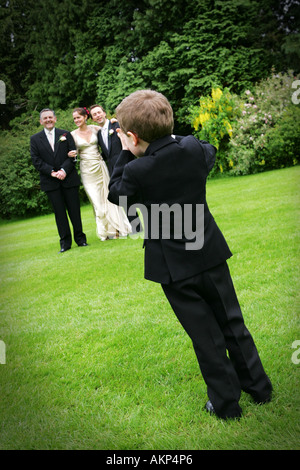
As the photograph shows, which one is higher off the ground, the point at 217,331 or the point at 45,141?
the point at 45,141

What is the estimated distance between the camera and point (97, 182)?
8.09 meters

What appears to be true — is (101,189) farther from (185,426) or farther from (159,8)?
(159,8)

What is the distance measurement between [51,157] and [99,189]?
3.52ft

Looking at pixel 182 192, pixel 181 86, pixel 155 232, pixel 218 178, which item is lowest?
pixel 218 178

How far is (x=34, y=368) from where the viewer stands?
3230 mm

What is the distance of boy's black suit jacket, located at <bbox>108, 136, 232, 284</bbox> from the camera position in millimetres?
2002

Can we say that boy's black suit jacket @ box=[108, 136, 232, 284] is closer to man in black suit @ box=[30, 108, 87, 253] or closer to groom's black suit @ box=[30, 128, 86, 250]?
man in black suit @ box=[30, 108, 87, 253]

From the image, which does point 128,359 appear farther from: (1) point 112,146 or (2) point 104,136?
(2) point 104,136

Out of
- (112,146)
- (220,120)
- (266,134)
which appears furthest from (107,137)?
(220,120)

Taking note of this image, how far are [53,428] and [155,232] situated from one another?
125 centimetres

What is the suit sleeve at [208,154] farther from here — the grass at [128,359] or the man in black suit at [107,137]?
the man in black suit at [107,137]

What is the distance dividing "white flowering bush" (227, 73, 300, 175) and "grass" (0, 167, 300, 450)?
9234 millimetres

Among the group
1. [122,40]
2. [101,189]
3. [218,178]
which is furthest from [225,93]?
[101,189]

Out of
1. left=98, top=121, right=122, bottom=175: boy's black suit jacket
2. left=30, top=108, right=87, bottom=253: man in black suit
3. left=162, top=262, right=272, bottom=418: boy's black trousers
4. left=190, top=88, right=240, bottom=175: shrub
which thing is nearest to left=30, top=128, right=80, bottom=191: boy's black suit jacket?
left=30, top=108, right=87, bottom=253: man in black suit
